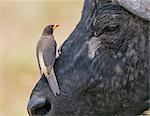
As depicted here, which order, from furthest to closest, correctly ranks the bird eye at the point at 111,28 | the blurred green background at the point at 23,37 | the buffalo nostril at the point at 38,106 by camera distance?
the blurred green background at the point at 23,37, the bird eye at the point at 111,28, the buffalo nostril at the point at 38,106

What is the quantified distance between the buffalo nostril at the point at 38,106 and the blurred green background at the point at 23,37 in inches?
233

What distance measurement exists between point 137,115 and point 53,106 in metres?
0.87

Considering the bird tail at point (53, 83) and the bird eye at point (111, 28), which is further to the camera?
the bird eye at point (111, 28)

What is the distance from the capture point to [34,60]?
52.2 ft

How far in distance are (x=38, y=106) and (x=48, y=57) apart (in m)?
0.70

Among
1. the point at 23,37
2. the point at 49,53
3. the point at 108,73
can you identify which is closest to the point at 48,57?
the point at 49,53

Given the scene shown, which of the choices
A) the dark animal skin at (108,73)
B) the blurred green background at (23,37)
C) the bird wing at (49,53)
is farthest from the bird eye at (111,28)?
the blurred green background at (23,37)

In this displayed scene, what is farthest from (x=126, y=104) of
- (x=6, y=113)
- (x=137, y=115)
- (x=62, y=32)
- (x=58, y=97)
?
(x=62, y=32)

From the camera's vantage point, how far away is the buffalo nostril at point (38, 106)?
6949mm

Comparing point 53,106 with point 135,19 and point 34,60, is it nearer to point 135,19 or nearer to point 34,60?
point 135,19

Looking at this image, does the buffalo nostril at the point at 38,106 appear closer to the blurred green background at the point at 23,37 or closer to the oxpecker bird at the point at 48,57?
the oxpecker bird at the point at 48,57

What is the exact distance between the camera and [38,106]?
6.95m

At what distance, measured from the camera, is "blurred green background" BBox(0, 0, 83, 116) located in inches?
587

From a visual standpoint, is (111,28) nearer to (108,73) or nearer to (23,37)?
(108,73)
